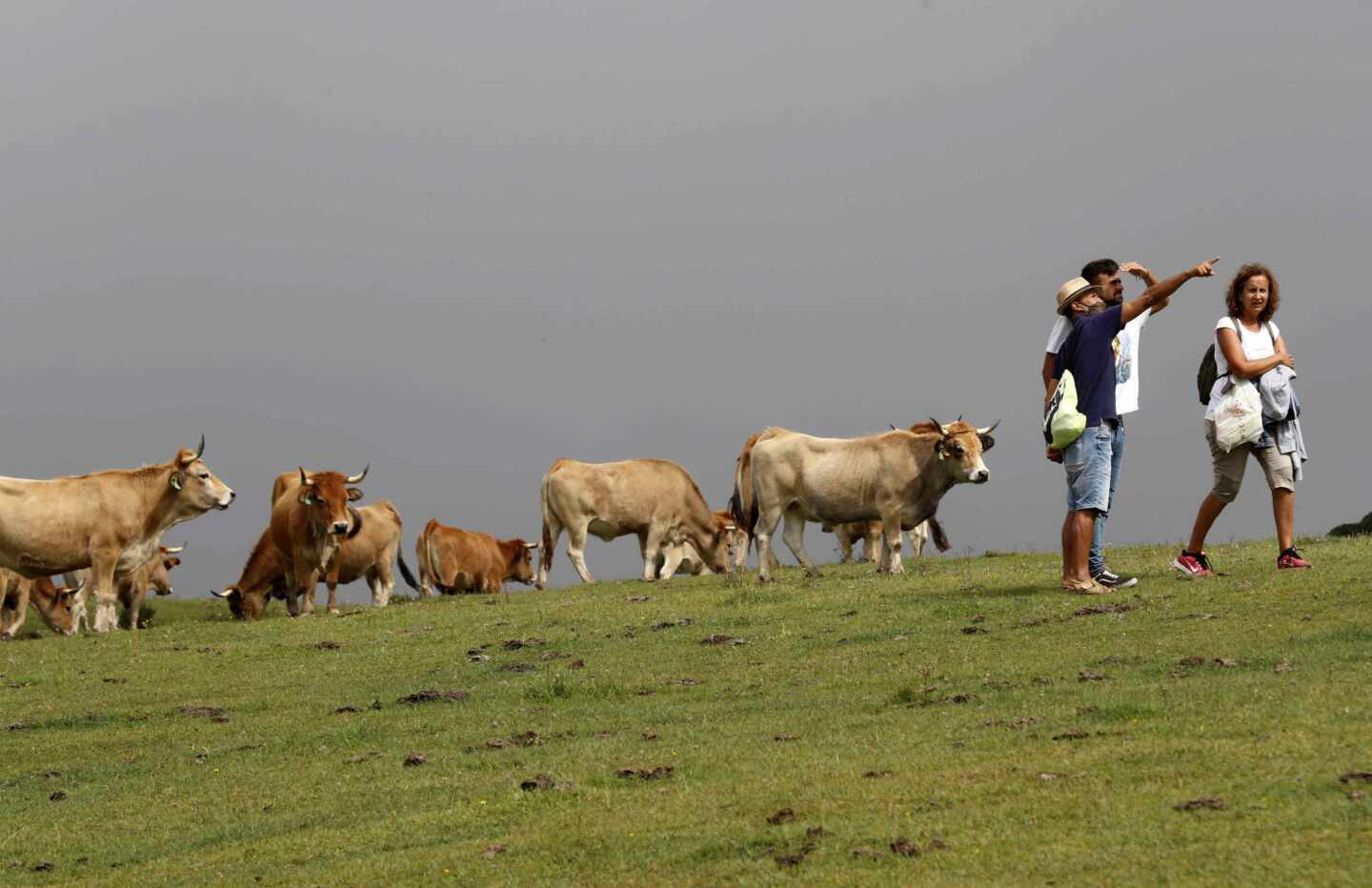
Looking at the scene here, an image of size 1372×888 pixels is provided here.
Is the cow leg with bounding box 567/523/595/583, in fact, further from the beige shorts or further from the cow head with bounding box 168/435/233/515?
the beige shorts

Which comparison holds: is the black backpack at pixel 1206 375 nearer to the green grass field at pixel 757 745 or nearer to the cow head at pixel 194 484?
the green grass field at pixel 757 745

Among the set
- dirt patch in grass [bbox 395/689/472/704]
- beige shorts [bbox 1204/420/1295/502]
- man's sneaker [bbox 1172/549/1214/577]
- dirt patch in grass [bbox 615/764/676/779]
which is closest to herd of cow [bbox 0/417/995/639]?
man's sneaker [bbox 1172/549/1214/577]

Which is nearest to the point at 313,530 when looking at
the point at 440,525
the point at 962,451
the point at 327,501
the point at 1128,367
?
the point at 327,501

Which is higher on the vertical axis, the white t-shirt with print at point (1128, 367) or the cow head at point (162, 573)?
the white t-shirt with print at point (1128, 367)

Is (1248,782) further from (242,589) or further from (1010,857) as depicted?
(242,589)

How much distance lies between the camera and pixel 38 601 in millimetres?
30453

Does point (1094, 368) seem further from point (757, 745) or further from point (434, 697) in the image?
point (434, 697)

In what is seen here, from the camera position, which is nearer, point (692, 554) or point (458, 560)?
point (458, 560)

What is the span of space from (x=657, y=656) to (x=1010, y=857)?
8.21 metres

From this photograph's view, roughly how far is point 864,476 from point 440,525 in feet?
46.9

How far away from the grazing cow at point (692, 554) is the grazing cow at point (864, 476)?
2.86 metres

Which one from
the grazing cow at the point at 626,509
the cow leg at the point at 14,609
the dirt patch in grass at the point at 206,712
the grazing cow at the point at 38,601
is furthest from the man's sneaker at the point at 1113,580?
the grazing cow at the point at 38,601

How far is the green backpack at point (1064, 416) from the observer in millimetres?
14883

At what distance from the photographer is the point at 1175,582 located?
15.9 metres
